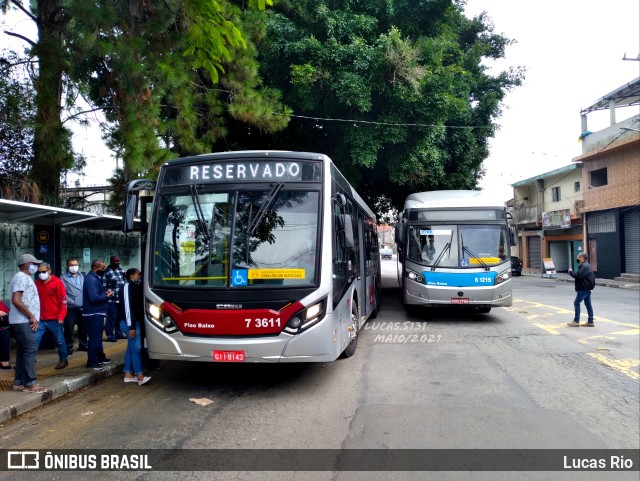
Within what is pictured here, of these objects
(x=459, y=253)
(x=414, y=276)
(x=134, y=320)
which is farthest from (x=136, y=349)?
(x=459, y=253)

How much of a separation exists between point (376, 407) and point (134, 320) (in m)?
3.38

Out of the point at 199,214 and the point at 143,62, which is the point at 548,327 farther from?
the point at 143,62

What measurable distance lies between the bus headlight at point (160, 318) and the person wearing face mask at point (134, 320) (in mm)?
395

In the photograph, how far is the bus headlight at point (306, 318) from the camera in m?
5.70

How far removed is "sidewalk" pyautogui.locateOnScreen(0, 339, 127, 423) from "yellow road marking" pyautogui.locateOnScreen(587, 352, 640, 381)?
778 centimetres

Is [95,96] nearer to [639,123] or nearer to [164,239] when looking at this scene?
[164,239]

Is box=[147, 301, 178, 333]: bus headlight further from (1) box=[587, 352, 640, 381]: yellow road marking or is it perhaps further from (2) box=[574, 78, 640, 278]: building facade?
(2) box=[574, 78, 640, 278]: building facade

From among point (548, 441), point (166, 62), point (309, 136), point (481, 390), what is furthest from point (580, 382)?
point (309, 136)

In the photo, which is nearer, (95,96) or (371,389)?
(371,389)

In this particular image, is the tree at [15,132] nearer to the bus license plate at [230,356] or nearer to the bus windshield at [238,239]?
the bus windshield at [238,239]

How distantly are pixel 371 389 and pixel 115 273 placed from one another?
5340 mm

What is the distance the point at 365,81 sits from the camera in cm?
1420

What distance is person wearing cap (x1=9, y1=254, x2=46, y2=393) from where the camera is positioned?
19.3ft

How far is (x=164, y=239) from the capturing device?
6.13 meters
